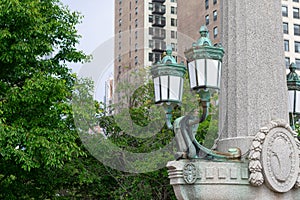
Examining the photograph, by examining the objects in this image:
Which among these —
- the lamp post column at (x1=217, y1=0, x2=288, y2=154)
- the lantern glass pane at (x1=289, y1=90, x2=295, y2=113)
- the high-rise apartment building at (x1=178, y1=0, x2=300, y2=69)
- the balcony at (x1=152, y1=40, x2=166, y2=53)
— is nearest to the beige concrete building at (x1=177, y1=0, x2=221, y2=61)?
the high-rise apartment building at (x1=178, y1=0, x2=300, y2=69)

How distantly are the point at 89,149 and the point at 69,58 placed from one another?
14.0 ft

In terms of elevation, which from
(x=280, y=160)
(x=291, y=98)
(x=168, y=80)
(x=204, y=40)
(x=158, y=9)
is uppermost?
(x=158, y=9)

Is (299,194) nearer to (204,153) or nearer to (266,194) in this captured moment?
(266,194)

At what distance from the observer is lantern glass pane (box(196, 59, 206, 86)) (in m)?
5.48

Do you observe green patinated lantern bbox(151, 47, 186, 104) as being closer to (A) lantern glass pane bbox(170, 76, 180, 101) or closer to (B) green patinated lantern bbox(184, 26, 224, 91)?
(A) lantern glass pane bbox(170, 76, 180, 101)

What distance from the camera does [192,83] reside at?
5.55 meters

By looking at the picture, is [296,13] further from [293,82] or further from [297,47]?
[293,82]

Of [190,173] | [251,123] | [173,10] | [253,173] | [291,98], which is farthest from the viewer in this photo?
[173,10]

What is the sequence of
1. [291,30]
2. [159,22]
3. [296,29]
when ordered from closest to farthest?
[291,30]
[296,29]
[159,22]

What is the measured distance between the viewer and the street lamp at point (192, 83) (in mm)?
5531

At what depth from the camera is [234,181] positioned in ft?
19.1

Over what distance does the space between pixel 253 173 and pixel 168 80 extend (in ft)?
4.90

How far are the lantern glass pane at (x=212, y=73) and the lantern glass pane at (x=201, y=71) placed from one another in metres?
0.06

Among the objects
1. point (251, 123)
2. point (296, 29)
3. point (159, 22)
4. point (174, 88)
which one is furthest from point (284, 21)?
point (174, 88)
